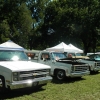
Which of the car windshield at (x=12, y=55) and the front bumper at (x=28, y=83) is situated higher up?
the car windshield at (x=12, y=55)

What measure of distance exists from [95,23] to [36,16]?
15.1 meters

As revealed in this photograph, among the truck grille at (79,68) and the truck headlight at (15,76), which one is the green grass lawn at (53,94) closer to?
the truck headlight at (15,76)

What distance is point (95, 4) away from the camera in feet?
114

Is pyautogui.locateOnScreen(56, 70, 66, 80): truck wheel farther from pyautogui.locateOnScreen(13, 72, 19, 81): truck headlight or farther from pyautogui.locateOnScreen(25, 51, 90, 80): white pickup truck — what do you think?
pyautogui.locateOnScreen(13, 72, 19, 81): truck headlight

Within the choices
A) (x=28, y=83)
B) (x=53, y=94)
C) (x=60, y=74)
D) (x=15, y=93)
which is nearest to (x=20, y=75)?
(x=28, y=83)

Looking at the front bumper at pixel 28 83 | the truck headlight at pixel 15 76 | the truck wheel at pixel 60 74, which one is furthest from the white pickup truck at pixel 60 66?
the truck headlight at pixel 15 76

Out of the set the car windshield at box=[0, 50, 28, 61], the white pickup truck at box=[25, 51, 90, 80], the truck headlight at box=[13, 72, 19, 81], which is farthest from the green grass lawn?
the white pickup truck at box=[25, 51, 90, 80]

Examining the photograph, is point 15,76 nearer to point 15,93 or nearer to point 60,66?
point 15,93

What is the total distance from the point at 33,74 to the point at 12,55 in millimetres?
1793

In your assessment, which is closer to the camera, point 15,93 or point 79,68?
point 15,93

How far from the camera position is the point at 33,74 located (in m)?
7.21

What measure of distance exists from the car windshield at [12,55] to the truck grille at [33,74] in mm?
1391

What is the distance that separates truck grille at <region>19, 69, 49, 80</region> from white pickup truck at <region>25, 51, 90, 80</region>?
8.23 ft

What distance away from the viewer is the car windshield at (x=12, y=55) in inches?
320
